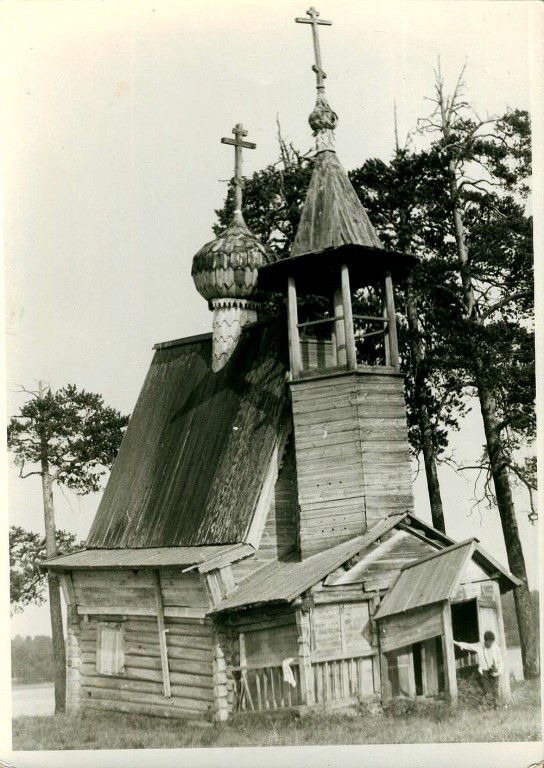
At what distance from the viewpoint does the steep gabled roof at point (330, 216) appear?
16891mm

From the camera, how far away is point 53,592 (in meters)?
22.9

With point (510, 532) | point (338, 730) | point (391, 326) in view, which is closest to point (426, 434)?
point (510, 532)

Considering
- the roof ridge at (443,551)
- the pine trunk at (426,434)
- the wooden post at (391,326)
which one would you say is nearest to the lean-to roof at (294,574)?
the roof ridge at (443,551)

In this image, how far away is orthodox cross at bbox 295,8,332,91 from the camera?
14.9 m

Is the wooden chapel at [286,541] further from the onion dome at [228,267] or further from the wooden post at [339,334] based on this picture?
the onion dome at [228,267]

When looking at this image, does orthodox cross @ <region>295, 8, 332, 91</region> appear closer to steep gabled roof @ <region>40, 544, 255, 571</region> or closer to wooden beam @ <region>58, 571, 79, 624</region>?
steep gabled roof @ <region>40, 544, 255, 571</region>

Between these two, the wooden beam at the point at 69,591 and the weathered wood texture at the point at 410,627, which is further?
the wooden beam at the point at 69,591

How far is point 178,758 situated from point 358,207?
9260mm

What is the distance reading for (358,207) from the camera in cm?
1756

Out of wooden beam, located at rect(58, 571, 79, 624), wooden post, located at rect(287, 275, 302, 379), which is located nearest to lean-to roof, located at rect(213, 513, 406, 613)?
wooden post, located at rect(287, 275, 302, 379)

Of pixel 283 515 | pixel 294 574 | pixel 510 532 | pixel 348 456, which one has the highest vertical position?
pixel 348 456

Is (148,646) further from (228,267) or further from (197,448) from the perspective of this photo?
(228,267)

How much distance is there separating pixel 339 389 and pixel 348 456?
1.06 metres

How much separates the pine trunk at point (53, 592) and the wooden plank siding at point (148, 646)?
3.89m
